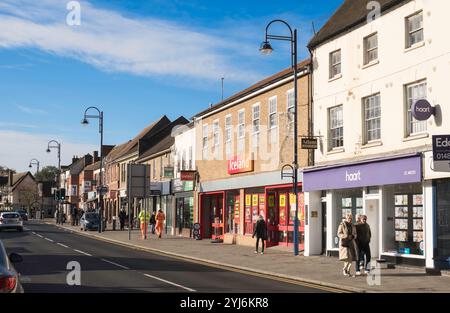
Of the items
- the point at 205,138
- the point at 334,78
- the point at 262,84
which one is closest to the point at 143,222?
the point at 205,138

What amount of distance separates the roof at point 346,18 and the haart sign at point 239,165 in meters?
7.39

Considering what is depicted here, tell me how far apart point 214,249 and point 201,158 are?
10143 millimetres

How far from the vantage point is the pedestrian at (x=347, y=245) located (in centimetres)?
1680

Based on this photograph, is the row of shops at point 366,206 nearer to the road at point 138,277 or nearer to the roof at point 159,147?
the road at point 138,277

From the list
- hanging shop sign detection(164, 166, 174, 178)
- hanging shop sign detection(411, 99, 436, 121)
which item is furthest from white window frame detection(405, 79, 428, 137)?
hanging shop sign detection(164, 166, 174, 178)

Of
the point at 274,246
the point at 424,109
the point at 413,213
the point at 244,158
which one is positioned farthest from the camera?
the point at 244,158

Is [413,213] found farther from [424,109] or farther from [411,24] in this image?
[411,24]

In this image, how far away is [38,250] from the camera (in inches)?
971

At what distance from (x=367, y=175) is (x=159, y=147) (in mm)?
31979

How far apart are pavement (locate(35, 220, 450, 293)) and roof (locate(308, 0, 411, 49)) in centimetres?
875

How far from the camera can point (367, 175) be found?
2041cm

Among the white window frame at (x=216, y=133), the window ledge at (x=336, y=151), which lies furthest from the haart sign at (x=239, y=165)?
the window ledge at (x=336, y=151)

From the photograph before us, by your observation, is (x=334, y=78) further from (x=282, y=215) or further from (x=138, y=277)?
(x=138, y=277)
